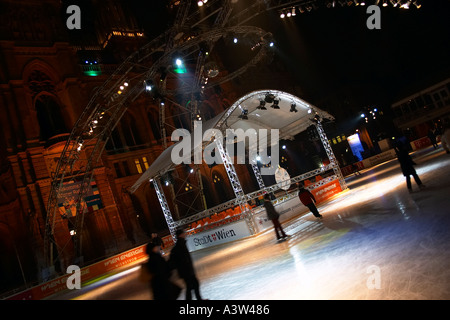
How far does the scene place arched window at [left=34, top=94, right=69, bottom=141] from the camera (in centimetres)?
2748

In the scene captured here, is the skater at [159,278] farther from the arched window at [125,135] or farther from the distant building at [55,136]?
the arched window at [125,135]

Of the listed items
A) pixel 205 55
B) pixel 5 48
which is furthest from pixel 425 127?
pixel 5 48

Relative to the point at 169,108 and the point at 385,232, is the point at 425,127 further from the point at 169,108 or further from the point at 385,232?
the point at 385,232

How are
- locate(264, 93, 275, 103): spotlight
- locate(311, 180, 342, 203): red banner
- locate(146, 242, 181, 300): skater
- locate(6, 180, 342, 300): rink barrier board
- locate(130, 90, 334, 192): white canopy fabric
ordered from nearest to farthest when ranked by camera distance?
Result: locate(146, 242, 181, 300): skater, locate(6, 180, 342, 300): rink barrier board, locate(130, 90, 334, 192): white canopy fabric, locate(264, 93, 275, 103): spotlight, locate(311, 180, 342, 203): red banner

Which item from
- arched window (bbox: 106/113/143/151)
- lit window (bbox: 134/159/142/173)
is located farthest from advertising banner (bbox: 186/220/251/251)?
arched window (bbox: 106/113/143/151)

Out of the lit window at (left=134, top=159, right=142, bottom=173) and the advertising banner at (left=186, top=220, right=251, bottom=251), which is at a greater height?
the lit window at (left=134, top=159, right=142, bottom=173)

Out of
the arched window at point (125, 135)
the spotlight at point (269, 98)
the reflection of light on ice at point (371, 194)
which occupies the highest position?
the arched window at point (125, 135)

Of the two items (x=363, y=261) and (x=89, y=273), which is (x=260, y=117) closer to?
(x=363, y=261)

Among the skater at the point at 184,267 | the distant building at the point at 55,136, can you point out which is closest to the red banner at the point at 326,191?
the distant building at the point at 55,136

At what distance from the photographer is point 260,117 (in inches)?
752

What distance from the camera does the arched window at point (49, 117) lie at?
90.2ft

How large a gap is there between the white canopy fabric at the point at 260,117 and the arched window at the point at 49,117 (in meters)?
14.5

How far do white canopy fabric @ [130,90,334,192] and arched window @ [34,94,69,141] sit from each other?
14.5m

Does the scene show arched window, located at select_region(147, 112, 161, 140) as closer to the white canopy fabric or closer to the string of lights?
the white canopy fabric
